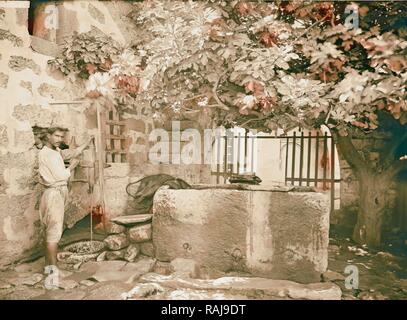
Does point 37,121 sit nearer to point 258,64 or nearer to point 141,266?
point 141,266

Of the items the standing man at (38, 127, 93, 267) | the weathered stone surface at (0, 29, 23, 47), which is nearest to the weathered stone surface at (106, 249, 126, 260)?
the standing man at (38, 127, 93, 267)

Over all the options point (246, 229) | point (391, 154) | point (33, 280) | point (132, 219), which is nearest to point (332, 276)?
point (246, 229)

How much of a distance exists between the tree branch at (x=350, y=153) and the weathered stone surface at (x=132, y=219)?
2.13 m

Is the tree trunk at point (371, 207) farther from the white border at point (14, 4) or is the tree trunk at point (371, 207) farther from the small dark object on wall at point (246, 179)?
the white border at point (14, 4)

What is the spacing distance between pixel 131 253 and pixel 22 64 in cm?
216

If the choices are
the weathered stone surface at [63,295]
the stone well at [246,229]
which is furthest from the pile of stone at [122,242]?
the weathered stone surface at [63,295]

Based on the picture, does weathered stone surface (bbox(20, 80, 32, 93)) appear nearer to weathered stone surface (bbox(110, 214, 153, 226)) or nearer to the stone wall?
the stone wall

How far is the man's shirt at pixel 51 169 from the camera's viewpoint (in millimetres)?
3266

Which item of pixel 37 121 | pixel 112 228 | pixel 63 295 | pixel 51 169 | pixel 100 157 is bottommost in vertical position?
pixel 63 295

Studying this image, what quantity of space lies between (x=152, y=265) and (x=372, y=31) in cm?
309


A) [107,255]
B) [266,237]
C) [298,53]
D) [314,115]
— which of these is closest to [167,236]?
[107,255]

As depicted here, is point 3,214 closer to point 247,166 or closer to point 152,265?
point 152,265

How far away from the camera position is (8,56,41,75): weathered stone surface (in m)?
3.23

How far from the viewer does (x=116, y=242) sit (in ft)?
11.3
